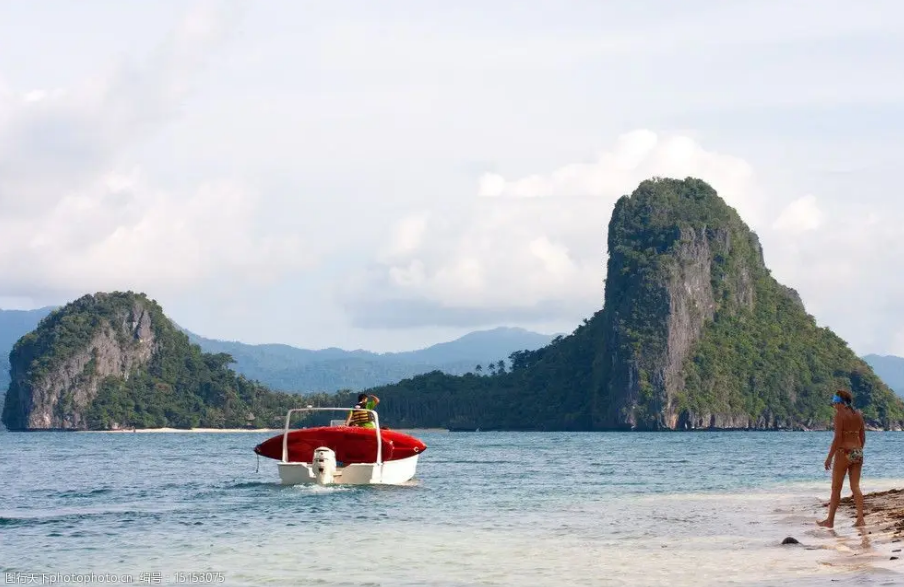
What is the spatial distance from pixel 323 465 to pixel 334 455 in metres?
0.57

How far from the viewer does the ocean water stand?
16984mm

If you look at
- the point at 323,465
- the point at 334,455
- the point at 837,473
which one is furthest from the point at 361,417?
the point at 837,473

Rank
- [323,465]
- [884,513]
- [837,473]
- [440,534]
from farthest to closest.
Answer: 1. [323,465]
2. [440,534]
3. [884,513]
4. [837,473]

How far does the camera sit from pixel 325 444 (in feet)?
110

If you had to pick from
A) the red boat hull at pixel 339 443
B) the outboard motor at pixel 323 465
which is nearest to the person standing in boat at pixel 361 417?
the red boat hull at pixel 339 443

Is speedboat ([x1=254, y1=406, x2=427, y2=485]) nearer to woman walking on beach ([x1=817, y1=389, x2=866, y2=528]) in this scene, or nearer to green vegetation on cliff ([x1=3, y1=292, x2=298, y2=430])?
woman walking on beach ([x1=817, y1=389, x2=866, y2=528])

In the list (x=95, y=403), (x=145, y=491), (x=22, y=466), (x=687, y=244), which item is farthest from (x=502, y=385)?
(x=145, y=491)

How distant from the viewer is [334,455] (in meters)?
33.3

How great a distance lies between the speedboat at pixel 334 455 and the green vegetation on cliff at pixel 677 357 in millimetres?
129078

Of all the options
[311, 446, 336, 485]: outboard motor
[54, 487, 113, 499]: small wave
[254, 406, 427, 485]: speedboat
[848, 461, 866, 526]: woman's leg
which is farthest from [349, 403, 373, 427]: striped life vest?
[848, 461, 866, 526]: woman's leg

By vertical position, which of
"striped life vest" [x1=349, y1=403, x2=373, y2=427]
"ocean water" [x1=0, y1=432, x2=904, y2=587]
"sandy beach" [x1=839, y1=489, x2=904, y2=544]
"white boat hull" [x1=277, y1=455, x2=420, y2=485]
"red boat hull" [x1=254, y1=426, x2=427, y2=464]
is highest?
"striped life vest" [x1=349, y1=403, x2=373, y2=427]

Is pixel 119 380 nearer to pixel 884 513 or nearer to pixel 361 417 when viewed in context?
pixel 361 417

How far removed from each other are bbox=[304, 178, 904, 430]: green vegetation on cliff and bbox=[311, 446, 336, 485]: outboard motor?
129964 millimetres

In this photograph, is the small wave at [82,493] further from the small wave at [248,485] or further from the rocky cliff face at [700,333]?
the rocky cliff face at [700,333]
